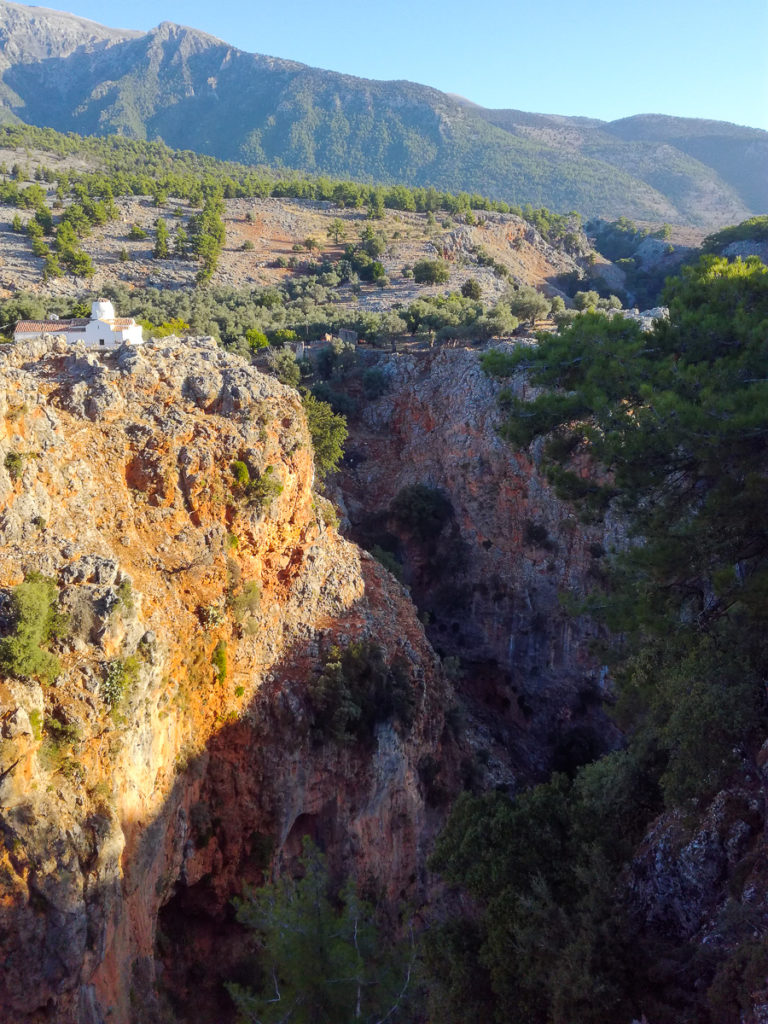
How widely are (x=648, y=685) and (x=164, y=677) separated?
7843mm

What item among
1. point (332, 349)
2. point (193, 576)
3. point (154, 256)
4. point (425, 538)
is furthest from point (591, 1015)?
point (154, 256)

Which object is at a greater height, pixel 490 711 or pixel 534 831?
pixel 534 831

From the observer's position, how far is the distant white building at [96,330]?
21688 mm

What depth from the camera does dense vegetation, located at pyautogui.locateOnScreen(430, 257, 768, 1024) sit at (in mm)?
6535

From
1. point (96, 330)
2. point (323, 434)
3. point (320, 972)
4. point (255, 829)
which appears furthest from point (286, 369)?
point (320, 972)

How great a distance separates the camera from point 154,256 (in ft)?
134

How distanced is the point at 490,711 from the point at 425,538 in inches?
256

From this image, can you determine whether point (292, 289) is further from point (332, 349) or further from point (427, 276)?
point (332, 349)

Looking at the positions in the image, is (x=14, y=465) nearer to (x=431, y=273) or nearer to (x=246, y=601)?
(x=246, y=601)

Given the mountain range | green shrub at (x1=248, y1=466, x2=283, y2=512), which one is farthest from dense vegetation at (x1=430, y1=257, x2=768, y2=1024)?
the mountain range

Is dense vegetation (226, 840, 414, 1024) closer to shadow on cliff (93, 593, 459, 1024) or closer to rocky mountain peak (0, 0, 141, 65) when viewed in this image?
shadow on cliff (93, 593, 459, 1024)

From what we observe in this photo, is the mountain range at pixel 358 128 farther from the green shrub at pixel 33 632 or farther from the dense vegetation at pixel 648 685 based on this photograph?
the green shrub at pixel 33 632

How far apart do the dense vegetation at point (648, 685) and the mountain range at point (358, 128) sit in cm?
9254

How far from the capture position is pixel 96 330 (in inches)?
863
